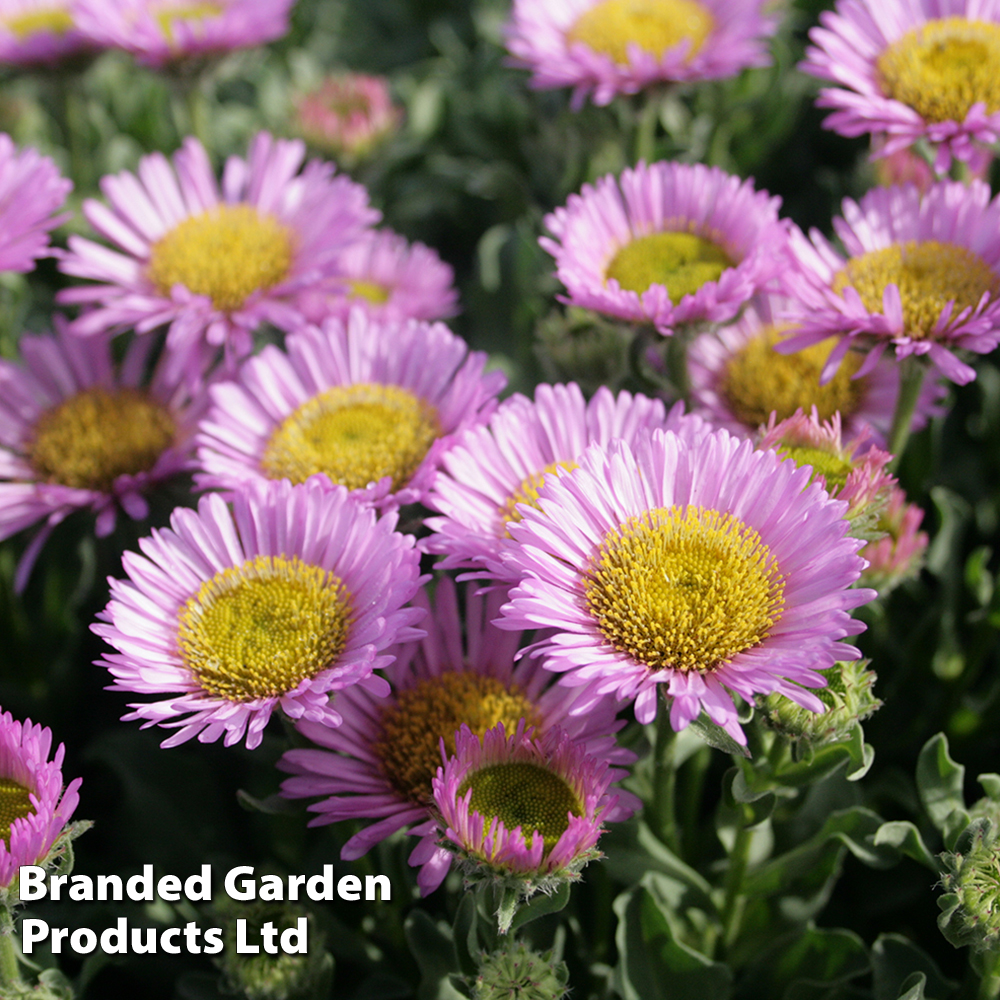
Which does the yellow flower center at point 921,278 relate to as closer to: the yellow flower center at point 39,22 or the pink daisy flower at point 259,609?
the pink daisy flower at point 259,609

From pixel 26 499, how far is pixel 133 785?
0.58 m

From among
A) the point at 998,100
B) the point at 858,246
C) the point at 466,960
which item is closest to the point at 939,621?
the point at 858,246

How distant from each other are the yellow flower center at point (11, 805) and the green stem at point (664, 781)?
0.82m

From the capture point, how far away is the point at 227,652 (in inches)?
61.5

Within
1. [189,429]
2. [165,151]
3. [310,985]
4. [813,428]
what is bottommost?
[310,985]

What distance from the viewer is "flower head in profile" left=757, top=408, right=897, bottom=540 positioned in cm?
150

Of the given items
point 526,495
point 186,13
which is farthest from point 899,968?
point 186,13

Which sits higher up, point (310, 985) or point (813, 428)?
point (813, 428)

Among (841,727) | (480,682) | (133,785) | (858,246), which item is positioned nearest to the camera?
(841,727)

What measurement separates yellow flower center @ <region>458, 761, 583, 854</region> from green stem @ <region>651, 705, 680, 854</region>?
6.6 inches

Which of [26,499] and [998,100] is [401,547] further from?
[998,100]

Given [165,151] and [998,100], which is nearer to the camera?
[998,100]

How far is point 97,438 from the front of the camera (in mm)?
2184

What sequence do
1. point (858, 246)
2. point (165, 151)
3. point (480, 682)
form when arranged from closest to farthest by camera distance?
point (480, 682)
point (858, 246)
point (165, 151)
